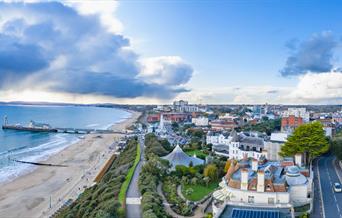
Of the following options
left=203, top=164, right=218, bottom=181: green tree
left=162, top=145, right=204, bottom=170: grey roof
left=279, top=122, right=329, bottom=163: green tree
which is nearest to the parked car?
left=279, top=122, right=329, bottom=163: green tree

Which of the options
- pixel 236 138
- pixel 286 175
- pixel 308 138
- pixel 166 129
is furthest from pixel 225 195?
pixel 166 129

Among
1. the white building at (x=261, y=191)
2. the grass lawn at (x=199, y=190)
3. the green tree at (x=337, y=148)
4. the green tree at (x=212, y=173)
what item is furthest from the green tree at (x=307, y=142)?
the white building at (x=261, y=191)

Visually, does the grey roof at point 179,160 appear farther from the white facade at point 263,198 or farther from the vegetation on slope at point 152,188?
the white facade at point 263,198

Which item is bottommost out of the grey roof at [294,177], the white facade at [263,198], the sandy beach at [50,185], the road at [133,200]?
the sandy beach at [50,185]

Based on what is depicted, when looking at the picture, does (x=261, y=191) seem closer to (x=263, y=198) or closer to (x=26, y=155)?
(x=263, y=198)

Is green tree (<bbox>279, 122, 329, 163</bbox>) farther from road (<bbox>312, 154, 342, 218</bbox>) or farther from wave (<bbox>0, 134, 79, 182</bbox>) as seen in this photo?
wave (<bbox>0, 134, 79, 182</bbox>)

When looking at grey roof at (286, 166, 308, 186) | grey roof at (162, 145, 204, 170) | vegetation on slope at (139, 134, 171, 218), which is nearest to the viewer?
vegetation on slope at (139, 134, 171, 218)

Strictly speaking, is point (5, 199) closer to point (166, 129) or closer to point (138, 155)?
point (138, 155)
